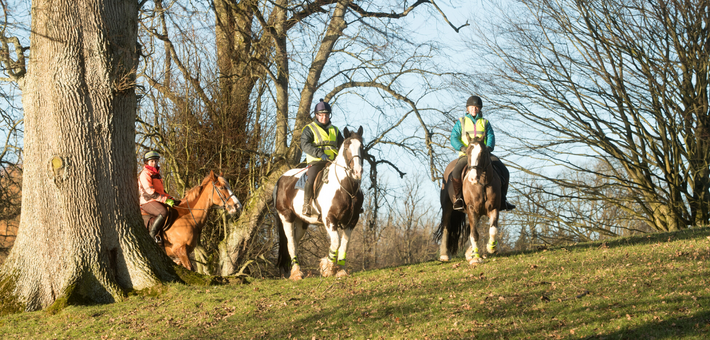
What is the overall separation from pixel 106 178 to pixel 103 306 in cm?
189

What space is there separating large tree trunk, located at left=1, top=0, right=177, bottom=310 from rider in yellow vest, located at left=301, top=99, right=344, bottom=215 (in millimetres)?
2465

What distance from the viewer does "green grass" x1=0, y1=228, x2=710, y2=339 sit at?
18.5 ft

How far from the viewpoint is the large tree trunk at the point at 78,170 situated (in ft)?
28.3

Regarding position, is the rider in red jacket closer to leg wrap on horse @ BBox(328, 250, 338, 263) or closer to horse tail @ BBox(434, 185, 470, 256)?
leg wrap on horse @ BBox(328, 250, 338, 263)

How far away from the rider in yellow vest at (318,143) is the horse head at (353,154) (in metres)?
0.75

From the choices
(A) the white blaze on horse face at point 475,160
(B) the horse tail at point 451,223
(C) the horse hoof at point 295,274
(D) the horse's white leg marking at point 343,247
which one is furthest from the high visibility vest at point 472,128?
(C) the horse hoof at point 295,274

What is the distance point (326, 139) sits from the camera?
10.1 m

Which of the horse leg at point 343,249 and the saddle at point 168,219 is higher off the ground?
the saddle at point 168,219

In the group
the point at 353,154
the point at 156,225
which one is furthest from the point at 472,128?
the point at 156,225

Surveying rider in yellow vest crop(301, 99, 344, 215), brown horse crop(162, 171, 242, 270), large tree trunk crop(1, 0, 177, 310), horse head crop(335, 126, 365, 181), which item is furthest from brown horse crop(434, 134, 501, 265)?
large tree trunk crop(1, 0, 177, 310)

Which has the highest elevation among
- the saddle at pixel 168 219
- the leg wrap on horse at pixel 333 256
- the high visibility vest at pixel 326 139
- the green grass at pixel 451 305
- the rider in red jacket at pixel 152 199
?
the high visibility vest at pixel 326 139

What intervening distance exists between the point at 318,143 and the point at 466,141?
2395 mm

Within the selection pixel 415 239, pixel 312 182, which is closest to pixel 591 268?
pixel 312 182

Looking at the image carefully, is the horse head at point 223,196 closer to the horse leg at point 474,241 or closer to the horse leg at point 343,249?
the horse leg at point 343,249
